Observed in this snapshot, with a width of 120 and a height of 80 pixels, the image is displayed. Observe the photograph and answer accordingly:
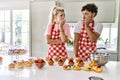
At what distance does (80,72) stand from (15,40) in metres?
3.07

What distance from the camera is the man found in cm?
191

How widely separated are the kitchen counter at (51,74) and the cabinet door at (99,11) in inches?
75.4

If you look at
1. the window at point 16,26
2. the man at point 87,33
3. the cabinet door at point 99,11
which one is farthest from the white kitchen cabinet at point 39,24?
the man at point 87,33

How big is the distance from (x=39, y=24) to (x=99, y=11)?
112cm

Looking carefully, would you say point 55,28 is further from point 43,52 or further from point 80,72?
point 43,52

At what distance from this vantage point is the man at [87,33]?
1914 millimetres

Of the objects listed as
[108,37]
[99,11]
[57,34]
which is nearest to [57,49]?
[57,34]

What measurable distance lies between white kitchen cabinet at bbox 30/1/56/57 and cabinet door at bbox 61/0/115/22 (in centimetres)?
34

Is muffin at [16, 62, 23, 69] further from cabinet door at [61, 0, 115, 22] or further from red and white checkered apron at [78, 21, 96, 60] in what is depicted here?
cabinet door at [61, 0, 115, 22]

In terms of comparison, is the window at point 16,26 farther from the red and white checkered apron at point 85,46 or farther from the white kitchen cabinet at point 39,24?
the red and white checkered apron at point 85,46

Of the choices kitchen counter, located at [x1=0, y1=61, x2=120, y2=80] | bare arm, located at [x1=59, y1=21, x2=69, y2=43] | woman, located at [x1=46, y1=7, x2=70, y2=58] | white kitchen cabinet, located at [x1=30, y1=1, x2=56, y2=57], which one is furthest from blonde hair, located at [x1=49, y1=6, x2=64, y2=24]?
white kitchen cabinet, located at [x1=30, y1=1, x2=56, y2=57]

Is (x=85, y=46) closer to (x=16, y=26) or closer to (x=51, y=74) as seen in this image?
(x=51, y=74)

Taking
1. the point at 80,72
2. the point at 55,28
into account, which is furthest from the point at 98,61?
the point at 55,28

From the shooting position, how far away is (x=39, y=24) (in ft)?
11.3
